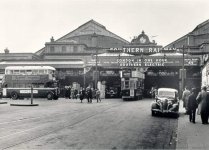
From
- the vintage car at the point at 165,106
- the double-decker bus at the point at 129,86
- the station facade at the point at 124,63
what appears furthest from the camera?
the station facade at the point at 124,63

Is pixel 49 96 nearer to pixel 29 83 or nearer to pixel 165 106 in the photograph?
pixel 29 83

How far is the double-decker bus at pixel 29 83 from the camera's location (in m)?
42.3

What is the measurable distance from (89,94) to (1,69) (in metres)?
27.4

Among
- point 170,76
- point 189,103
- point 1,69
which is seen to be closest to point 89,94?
point 189,103

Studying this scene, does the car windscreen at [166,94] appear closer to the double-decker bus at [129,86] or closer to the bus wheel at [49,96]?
the double-decker bus at [129,86]

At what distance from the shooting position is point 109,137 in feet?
37.8

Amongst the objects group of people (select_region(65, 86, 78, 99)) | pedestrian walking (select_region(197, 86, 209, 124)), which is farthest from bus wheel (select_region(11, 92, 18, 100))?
pedestrian walking (select_region(197, 86, 209, 124))

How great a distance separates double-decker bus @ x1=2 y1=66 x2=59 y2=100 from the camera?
139 ft

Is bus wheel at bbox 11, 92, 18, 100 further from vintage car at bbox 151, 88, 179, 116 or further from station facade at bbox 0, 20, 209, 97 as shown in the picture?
vintage car at bbox 151, 88, 179, 116

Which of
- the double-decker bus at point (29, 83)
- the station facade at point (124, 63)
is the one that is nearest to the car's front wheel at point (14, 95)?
the double-decker bus at point (29, 83)

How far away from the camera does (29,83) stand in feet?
140

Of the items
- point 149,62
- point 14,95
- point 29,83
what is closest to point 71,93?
point 29,83

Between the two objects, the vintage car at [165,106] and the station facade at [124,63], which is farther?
the station facade at [124,63]

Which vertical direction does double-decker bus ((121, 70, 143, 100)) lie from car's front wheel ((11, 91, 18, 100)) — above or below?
above
